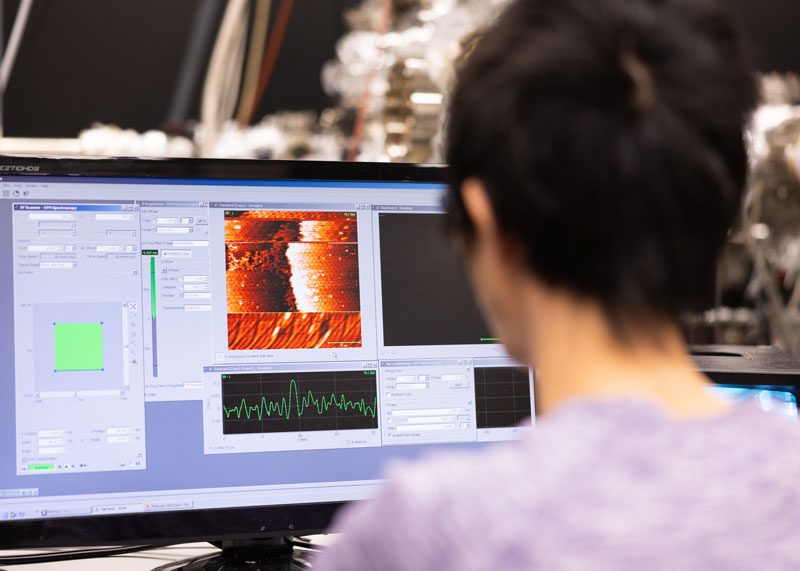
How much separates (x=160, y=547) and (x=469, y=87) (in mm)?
753

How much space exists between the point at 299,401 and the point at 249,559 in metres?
0.18

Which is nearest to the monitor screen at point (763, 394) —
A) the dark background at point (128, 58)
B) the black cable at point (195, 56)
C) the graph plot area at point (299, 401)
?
the graph plot area at point (299, 401)

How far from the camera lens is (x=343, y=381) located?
0.84 metres

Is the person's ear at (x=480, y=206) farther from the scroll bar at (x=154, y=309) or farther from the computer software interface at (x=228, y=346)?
the scroll bar at (x=154, y=309)

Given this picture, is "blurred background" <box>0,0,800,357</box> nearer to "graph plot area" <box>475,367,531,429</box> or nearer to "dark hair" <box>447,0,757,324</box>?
"graph plot area" <box>475,367,531,429</box>

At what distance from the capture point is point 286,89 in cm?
263

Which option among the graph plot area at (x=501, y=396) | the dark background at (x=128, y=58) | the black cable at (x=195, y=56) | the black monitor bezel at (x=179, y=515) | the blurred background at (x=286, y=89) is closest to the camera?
the black monitor bezel at (x=179, y=515)

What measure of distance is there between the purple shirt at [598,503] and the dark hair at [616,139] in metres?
0.07

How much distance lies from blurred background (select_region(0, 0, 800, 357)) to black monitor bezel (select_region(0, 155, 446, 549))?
454 millimetres

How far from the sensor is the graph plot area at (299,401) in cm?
81

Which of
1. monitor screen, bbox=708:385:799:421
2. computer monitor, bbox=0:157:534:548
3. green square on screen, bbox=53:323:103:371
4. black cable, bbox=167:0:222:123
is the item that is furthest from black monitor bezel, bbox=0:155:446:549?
black cable, bbox=167:0:222:123

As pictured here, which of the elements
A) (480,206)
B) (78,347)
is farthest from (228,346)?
(480,206)

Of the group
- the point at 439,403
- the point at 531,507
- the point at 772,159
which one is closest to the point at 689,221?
the point at 531,507

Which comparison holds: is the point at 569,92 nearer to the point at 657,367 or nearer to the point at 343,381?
the point at 657,367
